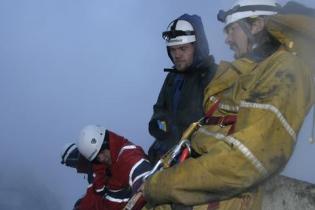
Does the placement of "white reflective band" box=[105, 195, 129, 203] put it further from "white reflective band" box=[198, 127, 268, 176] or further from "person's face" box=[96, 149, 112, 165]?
"white reflective band" box=[198, 127, 268, 176]

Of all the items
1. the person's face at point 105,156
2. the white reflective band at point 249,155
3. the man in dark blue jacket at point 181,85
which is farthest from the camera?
the person's face at point 105,156

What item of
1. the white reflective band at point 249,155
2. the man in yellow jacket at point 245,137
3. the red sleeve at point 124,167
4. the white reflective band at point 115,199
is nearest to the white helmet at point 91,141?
the red sleeve at point 124,167

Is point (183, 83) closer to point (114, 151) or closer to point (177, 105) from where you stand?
point (177, 105)

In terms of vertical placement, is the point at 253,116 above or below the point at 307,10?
below

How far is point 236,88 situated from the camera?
2.16m

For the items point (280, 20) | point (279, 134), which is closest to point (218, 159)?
point (279, 134)

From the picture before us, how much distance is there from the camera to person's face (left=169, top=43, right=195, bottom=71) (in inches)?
171

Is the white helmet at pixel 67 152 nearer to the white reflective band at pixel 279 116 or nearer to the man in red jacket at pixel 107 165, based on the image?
the man in red jacket at pixel 107 165

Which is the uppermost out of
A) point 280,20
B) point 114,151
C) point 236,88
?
point 280,20

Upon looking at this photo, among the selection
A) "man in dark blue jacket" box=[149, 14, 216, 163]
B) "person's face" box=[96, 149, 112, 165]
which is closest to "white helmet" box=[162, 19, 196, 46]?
"man in dark blue jacket" box=[149, 14, 216, 163]

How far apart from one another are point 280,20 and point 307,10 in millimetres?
130

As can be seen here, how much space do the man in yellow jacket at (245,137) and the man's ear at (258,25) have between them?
87mm

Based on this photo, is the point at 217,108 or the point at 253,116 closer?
the point at 253,116

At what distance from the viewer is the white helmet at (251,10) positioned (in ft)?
7.85
